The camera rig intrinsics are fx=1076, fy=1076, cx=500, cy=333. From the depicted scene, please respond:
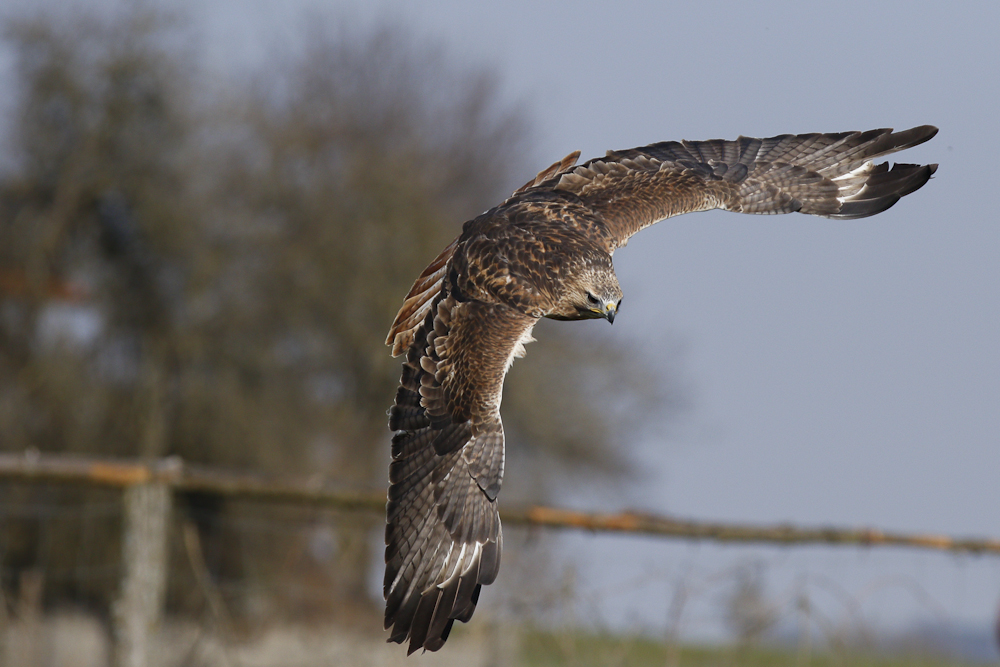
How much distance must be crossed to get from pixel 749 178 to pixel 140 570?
385cm

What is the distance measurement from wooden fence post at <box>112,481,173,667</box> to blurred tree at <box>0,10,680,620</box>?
19.4ft

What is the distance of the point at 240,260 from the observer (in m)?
17.1

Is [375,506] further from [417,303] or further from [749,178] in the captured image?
[749,178]

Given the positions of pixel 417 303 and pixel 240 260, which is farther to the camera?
pixel 240 260

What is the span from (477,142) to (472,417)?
1646cm

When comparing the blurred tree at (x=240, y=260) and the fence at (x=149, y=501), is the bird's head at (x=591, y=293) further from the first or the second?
the blurred tree at (x=240, y=260)

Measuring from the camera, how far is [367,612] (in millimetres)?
12117

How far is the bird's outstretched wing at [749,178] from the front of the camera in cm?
418

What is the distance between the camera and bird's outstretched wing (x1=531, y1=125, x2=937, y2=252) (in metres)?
4.18

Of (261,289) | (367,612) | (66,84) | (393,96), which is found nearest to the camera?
(367,612)

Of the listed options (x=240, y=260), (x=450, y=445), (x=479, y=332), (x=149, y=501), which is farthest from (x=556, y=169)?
(x=240, y=260)

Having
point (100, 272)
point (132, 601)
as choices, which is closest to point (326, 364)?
point (100, 272)

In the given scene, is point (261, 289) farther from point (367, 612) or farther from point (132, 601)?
point (132, 601)

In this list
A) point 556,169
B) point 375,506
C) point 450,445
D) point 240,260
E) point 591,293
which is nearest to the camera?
point 450,445
